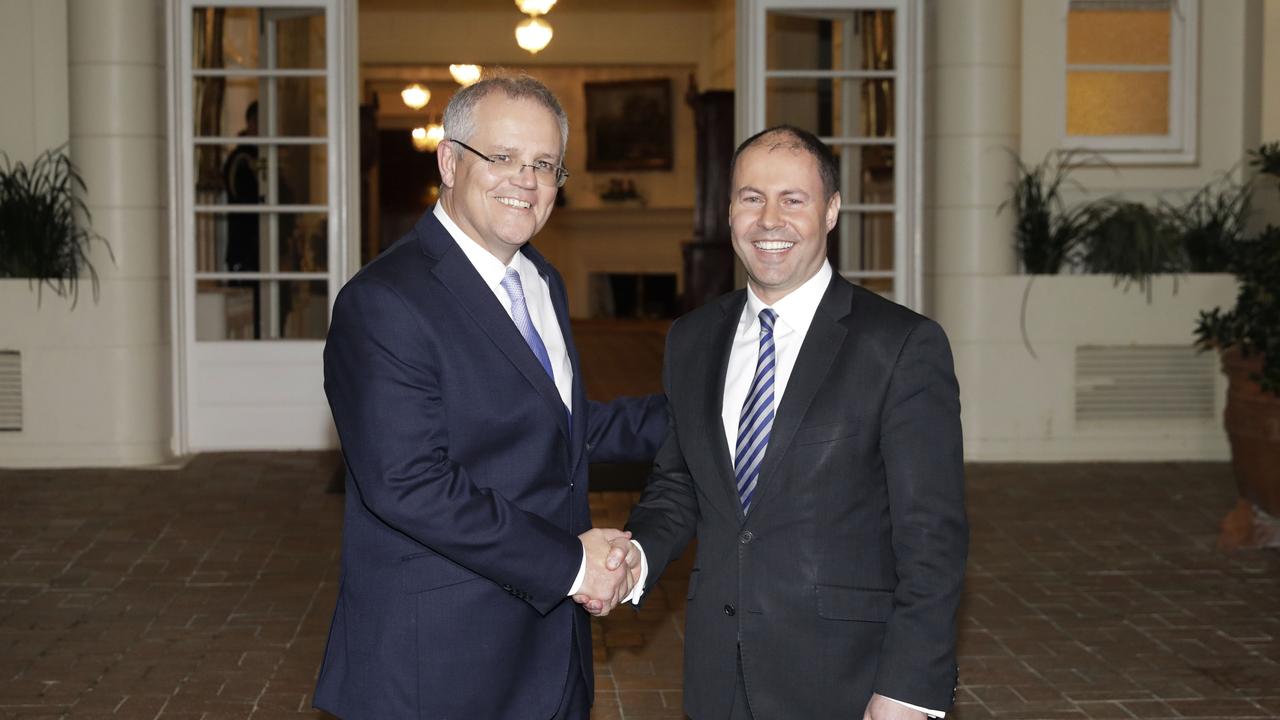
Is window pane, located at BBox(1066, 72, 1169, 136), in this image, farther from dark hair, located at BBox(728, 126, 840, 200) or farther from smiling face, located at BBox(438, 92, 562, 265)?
smiling face, located at BBox(438, 92, 562, 265)

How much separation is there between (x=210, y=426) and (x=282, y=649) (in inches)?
158

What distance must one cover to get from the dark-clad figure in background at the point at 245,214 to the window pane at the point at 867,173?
11.5 ft

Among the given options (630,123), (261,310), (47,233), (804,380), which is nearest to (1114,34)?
(261,310)

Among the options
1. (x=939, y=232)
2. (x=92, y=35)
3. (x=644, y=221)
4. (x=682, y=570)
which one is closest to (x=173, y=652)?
(x=682, y=570)

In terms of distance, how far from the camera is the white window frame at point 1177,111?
858 centimetres

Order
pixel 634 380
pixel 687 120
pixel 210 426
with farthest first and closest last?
pixel 687 120
pixel 634 380
pixel 210 426

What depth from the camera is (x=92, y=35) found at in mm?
7781

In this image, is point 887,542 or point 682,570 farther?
point 682,570

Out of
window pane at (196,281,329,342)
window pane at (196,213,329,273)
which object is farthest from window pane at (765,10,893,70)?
window pane at (196,281,329,342)

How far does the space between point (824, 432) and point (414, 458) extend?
681 mm

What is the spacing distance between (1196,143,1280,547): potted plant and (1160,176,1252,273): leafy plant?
1354 millimetres

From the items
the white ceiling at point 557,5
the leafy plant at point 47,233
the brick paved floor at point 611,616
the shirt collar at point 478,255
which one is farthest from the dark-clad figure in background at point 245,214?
the white ceiling at point 557,5

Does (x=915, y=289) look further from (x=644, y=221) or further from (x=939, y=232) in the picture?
(x=644, y=221)

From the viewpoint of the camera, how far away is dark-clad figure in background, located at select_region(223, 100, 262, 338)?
335 inches
